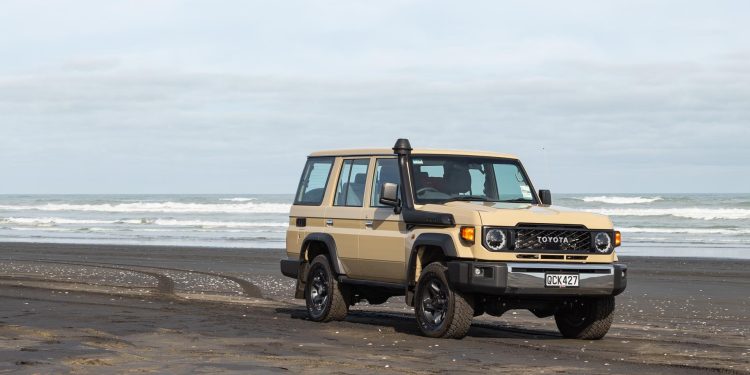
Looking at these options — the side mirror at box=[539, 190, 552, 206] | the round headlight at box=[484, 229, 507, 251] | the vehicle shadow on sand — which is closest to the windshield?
the side mirror at box=[539, 190, 552, 206]

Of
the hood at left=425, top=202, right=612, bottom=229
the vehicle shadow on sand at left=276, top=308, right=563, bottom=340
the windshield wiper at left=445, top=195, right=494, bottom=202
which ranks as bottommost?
the vehicle shadow on sand at left=276, top=308, right=563, bottom=340

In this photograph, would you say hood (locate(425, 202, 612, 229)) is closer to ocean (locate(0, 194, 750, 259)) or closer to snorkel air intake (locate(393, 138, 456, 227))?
snorkel air intake (locate(393, 138, 456, 227))

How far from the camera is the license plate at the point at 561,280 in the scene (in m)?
10.9

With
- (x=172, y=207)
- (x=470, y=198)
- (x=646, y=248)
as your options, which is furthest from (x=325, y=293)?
(x=172, y=207)

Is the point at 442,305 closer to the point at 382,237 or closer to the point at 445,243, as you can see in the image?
the point at 445,243

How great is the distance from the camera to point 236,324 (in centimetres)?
1263

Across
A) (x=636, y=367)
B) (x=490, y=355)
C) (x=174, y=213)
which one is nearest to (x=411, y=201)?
(x=490, y=355)

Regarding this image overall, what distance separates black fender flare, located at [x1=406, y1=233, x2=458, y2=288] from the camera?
11148 millimetres

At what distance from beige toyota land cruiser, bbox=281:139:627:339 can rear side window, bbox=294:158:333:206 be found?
0.06ft

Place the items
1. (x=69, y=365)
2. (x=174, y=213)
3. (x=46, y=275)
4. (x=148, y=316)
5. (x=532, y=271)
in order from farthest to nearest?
(x=174, y=213), (x=46, y=275), (x=148, y=316), (x=532, y=271), (x=69, y=365)

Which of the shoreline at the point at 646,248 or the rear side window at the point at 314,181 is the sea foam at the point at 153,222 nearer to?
the shoreline at the point at 646,248

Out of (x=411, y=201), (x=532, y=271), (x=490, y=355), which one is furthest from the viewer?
(x=411, y=201)

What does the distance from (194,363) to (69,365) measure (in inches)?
37.7

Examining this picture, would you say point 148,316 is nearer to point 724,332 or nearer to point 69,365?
point 69,365
